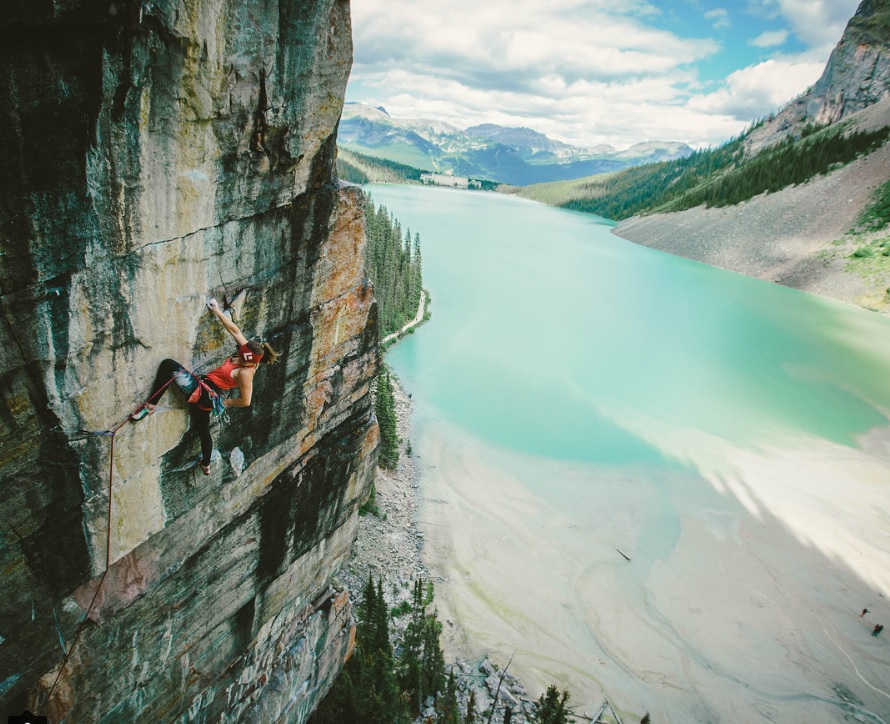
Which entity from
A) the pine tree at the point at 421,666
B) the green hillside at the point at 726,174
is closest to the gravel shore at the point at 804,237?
the green hillside at the point at 726,174

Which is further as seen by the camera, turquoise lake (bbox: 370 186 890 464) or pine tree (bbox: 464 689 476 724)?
turquoise lake (bbox: 370 186 890 464)

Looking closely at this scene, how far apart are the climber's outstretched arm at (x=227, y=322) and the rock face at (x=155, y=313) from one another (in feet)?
0.52

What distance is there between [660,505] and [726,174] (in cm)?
12614

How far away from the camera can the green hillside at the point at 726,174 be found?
8931 centimetres

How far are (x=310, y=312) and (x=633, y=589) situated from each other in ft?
56.5

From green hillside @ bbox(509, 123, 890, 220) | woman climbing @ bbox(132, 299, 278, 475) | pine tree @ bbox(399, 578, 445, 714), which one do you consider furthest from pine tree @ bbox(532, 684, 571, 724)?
green hillside @ bbox(509, 123, 890, 220)

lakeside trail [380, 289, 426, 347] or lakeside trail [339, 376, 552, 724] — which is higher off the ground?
lakeside trail [339, 376, 552, 724]

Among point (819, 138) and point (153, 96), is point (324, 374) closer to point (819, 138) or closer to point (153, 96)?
point (153, 96)

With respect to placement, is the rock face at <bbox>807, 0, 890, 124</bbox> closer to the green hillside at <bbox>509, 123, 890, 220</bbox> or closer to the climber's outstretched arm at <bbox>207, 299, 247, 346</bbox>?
the green hillside at <bbox>509, 123, 890, 220</bbox>

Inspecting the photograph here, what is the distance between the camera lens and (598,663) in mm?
15484

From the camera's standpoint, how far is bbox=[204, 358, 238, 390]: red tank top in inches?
221

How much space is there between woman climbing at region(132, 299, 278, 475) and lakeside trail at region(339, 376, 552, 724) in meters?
11.5

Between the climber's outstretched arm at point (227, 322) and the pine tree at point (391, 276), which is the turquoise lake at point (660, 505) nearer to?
the pine tree at point (391, 276)

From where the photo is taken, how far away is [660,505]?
23062 millimetres
